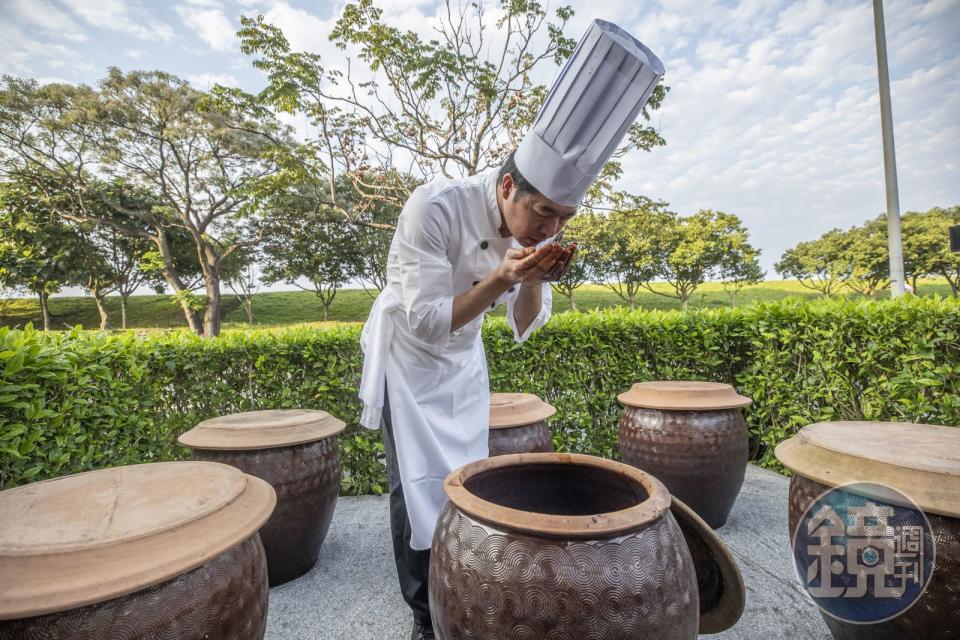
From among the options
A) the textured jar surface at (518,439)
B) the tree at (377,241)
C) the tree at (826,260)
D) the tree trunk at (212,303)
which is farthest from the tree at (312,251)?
the tree at (826,260)

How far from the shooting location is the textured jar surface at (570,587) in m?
1.28

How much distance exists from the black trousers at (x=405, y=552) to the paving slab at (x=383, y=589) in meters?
0.46

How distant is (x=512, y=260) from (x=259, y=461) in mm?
2109

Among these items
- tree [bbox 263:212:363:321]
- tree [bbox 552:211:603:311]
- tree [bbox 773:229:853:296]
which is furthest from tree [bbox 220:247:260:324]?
tree [bbox 773:229:853:296]

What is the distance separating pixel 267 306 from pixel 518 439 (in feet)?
132

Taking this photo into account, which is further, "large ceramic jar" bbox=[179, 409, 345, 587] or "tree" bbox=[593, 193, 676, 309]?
"tree" bbox=[593, 193, 676, 309]

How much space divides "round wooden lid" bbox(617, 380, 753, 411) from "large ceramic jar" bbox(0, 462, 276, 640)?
9.01 feet

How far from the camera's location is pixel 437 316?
1976 mm

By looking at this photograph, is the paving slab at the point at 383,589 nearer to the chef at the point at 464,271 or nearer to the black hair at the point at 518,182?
the chef at the point at 464,271

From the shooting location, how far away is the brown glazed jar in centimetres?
343

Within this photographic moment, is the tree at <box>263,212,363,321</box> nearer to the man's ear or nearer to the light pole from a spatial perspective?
the light pole

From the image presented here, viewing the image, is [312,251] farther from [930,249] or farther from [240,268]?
[930,249]

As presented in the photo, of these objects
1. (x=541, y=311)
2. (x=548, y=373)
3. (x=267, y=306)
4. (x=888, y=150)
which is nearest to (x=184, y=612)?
(x=541, y=311)

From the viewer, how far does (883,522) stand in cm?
177
